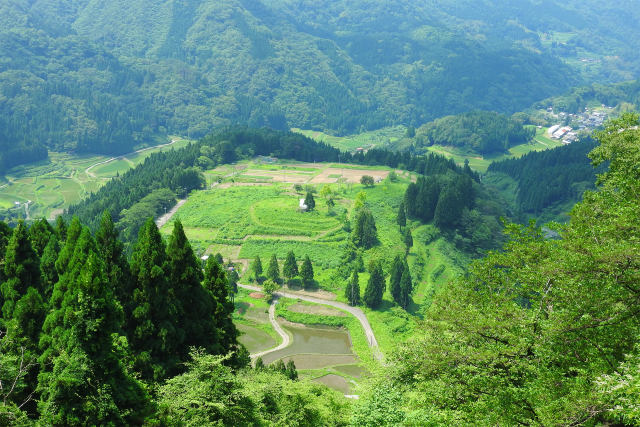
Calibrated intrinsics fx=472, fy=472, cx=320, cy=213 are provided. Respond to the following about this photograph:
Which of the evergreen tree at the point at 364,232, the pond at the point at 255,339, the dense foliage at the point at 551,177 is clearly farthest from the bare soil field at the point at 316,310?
the dense foliage at the point at 551,177

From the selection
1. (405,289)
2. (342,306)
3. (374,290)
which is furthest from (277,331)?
(405,289)

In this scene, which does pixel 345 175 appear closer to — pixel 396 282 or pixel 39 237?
pixel 396 282

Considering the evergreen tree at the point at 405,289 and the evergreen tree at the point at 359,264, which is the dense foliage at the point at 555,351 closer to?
A: the evergreen tree at the point at 405,289

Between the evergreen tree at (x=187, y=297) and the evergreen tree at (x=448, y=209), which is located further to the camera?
the evergreen tree at (x=448, y=209)

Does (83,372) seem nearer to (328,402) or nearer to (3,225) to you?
(328,402)

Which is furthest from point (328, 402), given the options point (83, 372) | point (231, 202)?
point (231, 202)
